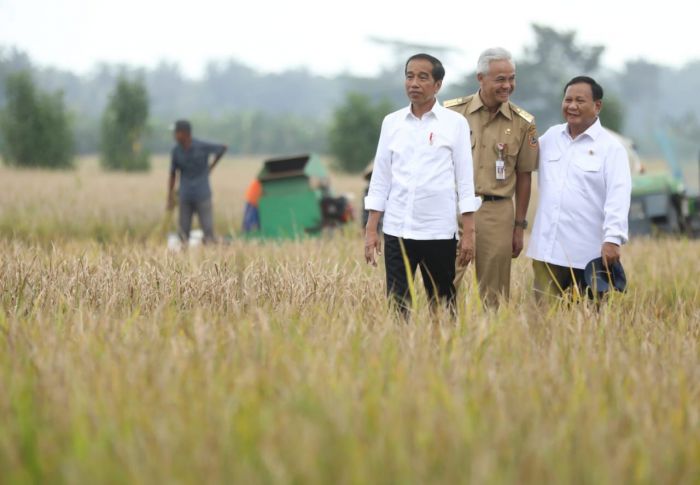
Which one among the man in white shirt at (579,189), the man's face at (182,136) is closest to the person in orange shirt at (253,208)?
the man's face at (182,136)

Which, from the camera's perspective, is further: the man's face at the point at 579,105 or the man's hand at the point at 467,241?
the man's face at the point at 579,105

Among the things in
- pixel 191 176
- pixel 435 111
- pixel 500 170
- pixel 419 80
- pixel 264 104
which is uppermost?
pixel 264 104

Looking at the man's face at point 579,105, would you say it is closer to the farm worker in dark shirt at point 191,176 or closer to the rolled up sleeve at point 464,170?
the rolled up sleeve at point 464,170

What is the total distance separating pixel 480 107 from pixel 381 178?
727 mm

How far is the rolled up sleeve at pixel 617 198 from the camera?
4.27 m

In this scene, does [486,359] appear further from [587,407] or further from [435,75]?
[435,75]

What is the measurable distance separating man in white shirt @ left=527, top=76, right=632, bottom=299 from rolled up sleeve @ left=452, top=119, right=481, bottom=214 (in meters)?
0.57

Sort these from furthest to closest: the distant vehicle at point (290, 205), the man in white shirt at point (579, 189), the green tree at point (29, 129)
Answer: the green tree at point (29, 129)
the distant vehicle at point (290, 205)
the man in white shirt at point (579, 189)

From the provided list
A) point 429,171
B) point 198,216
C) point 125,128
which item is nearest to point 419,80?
point 429,171

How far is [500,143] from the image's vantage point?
4574mm

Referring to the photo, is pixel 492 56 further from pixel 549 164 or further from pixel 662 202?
pixel 662 202

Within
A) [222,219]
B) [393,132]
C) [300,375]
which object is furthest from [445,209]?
[222,219]

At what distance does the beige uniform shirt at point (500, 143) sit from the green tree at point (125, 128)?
111 ft

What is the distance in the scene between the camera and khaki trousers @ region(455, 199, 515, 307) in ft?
14.9
